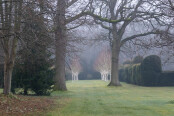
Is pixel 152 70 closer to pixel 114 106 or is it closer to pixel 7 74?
pixel 114 106

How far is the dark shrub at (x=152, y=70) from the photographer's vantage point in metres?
34.7

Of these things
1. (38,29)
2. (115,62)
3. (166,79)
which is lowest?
(166,79)

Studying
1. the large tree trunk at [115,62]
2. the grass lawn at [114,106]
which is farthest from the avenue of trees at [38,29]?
the large tree trunk at [115,62]

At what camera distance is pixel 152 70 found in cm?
3494

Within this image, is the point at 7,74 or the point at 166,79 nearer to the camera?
the point at 7,74

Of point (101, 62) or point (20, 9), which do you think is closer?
point (20, 9)

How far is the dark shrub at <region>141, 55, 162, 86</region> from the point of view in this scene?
34.7 m

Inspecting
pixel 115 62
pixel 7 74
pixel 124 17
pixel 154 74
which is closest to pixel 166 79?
pixel 154 74

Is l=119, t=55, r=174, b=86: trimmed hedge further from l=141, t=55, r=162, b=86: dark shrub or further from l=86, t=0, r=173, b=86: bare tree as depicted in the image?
l=86, t=0, r=173, b=86: bare tree

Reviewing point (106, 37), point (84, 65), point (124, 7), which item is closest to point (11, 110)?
point (124, 7)

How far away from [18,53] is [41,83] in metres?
2.98

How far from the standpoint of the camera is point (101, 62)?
189 ft

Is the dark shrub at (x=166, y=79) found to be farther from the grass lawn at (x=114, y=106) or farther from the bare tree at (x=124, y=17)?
the grass lawn at (x=114, y=106)

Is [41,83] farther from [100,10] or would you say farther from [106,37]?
[106,37]
